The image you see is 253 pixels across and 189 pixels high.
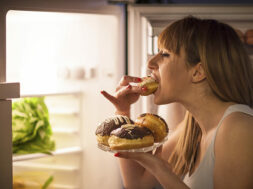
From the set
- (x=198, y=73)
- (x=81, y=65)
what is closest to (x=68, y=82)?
(x=81, y=65)

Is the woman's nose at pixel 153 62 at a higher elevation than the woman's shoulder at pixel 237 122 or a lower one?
higher

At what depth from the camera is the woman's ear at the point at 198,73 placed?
4.13 feet

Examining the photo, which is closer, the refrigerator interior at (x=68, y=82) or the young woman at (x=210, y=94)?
the young woman at (x=210, y=94)

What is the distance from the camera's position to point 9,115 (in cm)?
131

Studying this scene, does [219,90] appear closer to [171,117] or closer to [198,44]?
[198,44]

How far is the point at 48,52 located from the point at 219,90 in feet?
3.32

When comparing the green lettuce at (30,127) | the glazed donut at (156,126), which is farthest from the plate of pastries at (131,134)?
the green lettuce at (30,127)

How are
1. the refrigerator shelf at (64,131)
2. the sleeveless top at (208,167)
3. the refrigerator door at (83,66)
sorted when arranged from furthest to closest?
the refrigerator shelf at (64,131)
the refrigerator door at (83,66)
the sleeveless top at (208,167)

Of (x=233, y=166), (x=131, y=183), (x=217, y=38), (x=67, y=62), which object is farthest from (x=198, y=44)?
(x=67, y=62)

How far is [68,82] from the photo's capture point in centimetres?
196

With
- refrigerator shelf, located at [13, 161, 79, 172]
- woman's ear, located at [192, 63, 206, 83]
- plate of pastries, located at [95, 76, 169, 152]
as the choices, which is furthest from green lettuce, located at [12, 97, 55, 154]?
woman's ear, located at [192, 63, 206, 83]

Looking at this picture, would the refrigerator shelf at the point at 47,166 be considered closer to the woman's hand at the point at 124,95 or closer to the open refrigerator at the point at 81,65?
the open refrigerator at the point at 81,65

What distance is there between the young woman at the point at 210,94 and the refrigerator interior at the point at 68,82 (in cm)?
51

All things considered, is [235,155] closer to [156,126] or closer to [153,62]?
[156,126]
